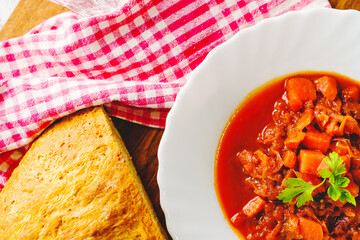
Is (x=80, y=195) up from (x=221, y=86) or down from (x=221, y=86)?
down

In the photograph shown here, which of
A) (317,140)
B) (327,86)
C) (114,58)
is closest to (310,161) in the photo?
(317,140)

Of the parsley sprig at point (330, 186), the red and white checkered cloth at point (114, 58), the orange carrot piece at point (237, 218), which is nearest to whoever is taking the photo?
the parsley sprig at point (330, 186)

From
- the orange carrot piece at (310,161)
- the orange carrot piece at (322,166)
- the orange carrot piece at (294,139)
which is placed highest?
the orange carrot piece at (294,139)

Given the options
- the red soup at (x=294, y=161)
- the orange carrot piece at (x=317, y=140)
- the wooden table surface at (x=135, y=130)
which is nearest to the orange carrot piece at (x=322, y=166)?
the red soup at (x=294, y=161)

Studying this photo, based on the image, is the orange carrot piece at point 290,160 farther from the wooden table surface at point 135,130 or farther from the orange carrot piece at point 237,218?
the wooden table surface at point 135,130

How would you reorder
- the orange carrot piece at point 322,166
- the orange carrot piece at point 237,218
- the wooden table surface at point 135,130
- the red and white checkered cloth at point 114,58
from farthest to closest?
the wooden table surface at point 135,130 < the red and white checkered cloth at point 114,58 < the orange carrot piece at point 237,218 < the orange carrot piece at point 322,166

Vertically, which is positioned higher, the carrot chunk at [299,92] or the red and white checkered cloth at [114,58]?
the red and white checkered cloth at [114,58]

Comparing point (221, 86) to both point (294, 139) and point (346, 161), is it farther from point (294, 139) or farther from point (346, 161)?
point (346, 161)
